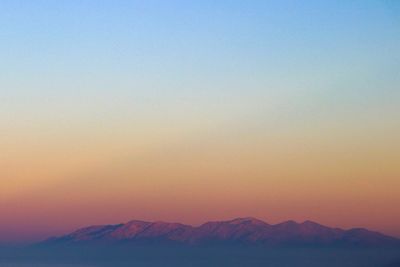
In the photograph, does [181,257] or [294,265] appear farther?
[181,257]

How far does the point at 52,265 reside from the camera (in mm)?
119812

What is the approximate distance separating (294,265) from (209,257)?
31.2 m

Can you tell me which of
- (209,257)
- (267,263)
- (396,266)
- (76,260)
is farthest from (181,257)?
(396,266)

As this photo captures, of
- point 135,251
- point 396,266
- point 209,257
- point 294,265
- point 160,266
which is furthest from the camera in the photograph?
point 135,251

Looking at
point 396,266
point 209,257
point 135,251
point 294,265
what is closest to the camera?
point 396,266

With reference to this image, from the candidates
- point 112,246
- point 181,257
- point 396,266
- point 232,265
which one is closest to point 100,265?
point 181,257

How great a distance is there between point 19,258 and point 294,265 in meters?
53.0

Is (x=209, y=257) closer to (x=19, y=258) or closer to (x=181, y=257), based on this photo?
(x=181, y=257)

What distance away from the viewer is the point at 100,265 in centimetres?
12269

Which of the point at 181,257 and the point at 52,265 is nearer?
the point at 52,265

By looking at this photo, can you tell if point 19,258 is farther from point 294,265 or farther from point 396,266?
point 396,266

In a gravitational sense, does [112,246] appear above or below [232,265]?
above

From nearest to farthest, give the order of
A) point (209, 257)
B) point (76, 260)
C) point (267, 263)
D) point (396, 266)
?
point (396, 266)
point (267, 263)
point (209, 257)
point (76, 260)

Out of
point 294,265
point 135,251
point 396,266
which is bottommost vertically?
point 396,266
